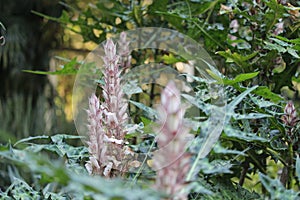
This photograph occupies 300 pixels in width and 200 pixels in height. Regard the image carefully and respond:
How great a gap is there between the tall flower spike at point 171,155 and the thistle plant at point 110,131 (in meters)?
0.13

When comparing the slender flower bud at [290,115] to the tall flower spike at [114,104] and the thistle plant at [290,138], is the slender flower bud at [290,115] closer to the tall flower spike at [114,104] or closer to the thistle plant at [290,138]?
the thistle plant at [290,138]

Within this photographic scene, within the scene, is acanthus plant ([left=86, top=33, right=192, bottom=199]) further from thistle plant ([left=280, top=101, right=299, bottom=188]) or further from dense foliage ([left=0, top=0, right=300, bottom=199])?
thistle plant ([left=280, top=101, right=299, bottom=188])

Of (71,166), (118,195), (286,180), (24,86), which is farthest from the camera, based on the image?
(24,86)

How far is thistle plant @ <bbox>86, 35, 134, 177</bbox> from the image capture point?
0.40m

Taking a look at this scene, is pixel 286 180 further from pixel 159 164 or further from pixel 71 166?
pixel 159 164

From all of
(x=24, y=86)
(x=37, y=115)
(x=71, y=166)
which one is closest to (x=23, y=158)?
(x=71, y=166)

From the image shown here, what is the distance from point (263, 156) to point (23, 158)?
0.47 m

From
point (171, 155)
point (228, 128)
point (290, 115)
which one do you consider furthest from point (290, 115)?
point (171, 155)

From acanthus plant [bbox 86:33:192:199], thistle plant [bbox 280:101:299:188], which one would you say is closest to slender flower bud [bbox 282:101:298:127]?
thistle plant [bbox 280:101:299:188]

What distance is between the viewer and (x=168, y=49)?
3.40ft

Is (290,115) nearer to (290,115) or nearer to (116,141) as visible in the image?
(290,115)

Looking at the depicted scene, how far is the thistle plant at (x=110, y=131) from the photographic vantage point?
1.32 ft

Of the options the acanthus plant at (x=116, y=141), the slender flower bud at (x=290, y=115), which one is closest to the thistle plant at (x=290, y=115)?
the slender flower bud at (x=290, y=115)

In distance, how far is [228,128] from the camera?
37 cm
